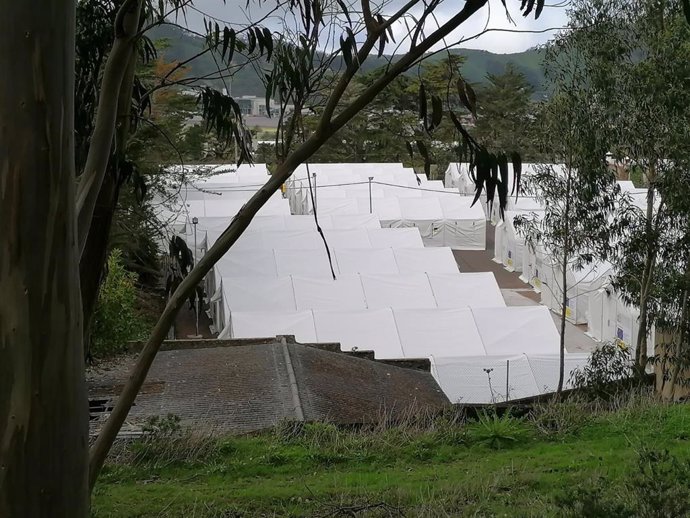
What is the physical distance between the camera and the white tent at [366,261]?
15023 mm

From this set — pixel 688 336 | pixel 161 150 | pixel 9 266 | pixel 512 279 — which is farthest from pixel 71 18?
pixel 512 279

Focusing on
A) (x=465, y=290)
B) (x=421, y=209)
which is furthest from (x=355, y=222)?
(x=465, y=290)

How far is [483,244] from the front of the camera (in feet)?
73.6

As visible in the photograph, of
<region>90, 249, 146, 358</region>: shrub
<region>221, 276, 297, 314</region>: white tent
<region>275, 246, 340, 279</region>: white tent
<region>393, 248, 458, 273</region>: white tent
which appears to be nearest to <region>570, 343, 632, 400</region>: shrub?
<region>221, 276, 297, 314</region>: white tent

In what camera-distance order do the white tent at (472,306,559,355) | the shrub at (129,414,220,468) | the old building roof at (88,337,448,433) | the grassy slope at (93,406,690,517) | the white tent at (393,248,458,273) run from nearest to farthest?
the grassy slope at (93,406,690,517), the shrub at (129,414,220,468), the old building roof at (88,337,448,433), the white tent at (472,306,559,355), the white tent at (393,248,458,273)

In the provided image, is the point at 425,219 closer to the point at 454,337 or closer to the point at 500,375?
the point at 454,337

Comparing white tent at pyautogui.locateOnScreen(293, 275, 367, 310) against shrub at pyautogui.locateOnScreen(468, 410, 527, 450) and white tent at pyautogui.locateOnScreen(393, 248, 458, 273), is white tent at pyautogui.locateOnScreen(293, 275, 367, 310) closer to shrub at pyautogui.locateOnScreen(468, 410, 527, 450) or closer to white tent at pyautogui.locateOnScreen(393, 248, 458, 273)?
white tent at pyautogui.locateOnScreen(393, 248, 458, 273)

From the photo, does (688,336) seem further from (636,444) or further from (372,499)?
(372,499)

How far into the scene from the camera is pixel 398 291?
1342cm

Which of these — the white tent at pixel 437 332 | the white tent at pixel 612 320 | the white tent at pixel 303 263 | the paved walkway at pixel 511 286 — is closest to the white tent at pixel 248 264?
the white tent at pixel 303 263

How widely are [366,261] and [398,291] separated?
2.01 m

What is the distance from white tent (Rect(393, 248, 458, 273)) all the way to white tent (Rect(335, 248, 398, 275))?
0.48 ft

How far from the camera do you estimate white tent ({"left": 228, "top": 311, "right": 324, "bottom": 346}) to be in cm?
1148

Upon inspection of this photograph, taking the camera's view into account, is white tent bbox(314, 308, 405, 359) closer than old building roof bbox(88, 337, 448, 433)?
No
